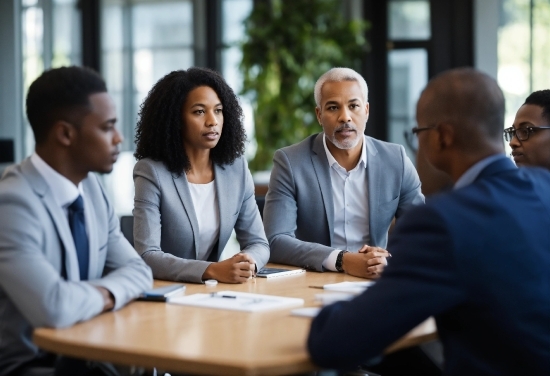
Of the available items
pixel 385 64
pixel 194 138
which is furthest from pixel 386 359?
pixel 385 64

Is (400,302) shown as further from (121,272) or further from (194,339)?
(121,272)

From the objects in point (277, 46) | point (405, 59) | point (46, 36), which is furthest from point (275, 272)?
point (405, 59)

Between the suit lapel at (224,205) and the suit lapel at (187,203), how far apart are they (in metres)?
0.12

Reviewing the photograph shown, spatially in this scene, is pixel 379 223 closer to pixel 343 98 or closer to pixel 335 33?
pixel 343 98

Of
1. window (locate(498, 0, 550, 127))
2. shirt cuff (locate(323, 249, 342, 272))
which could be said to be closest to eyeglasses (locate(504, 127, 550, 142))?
shirt cuff (locate(323, 249, 342, 272))

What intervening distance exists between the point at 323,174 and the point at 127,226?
2.85ft

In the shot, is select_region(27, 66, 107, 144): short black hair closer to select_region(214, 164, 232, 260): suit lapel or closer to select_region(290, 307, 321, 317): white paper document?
select_region(290, 307, 321, 317): white paper document

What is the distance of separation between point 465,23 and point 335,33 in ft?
4.45

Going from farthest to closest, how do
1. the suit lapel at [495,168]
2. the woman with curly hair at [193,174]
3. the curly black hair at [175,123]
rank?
1. the curly black hair at [175,123]
2. the woman with curly hair at [193,174]
3. the suit lapel at [495,168]

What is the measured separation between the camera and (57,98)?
2.12 m

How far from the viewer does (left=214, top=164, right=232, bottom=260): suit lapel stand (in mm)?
3172

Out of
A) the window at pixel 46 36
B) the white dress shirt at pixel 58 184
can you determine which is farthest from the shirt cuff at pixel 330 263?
the window at pixel 46 36

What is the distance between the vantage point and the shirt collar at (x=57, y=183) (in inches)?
84.1

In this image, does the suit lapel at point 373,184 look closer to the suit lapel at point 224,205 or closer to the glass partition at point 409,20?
the suit lapel at point 224,205
